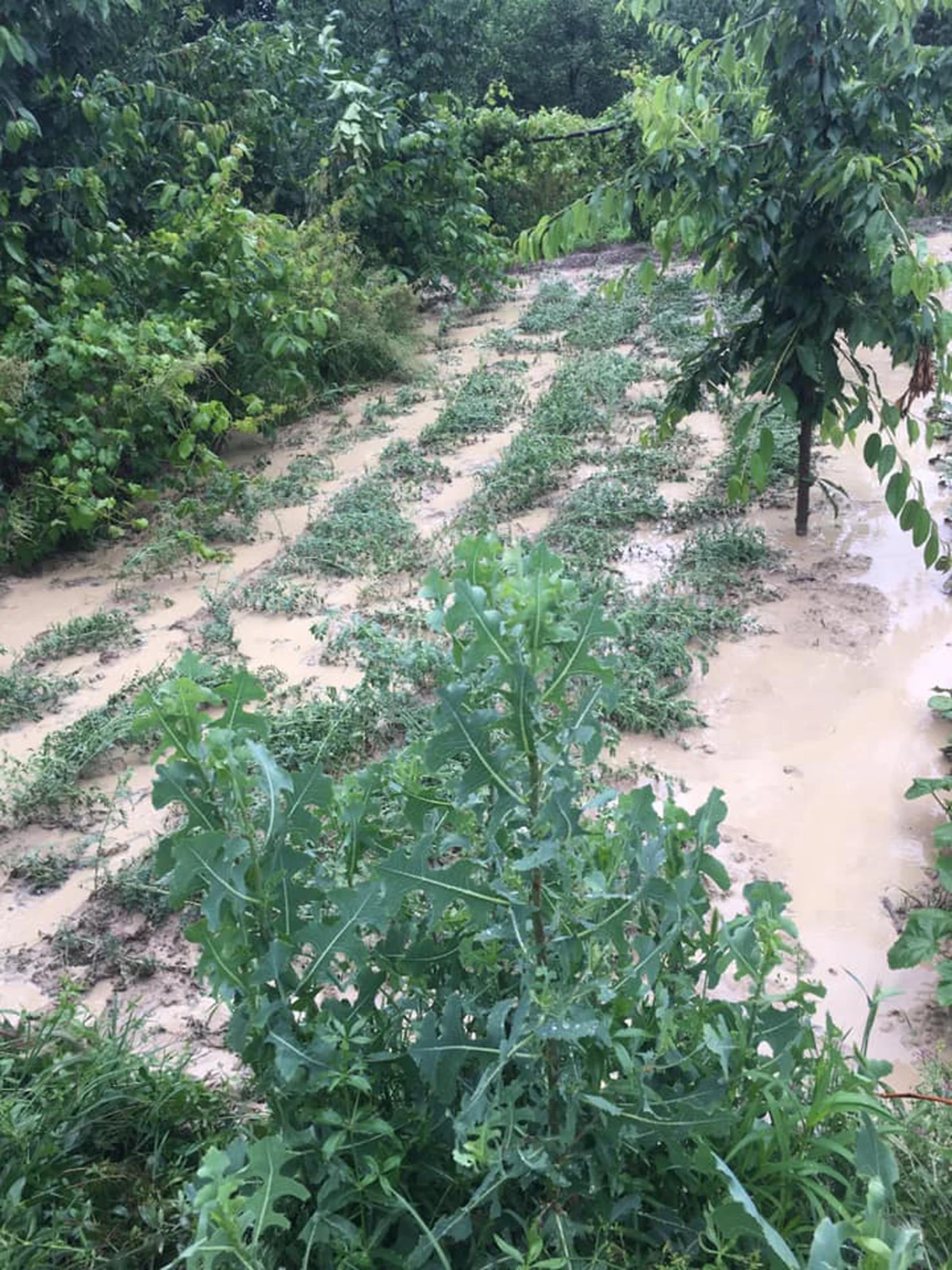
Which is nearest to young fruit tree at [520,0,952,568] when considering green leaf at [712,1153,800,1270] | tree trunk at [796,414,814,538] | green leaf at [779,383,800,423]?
green leaf at [779,383,800,423]

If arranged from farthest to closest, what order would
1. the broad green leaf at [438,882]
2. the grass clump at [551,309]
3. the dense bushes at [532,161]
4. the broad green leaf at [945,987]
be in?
the dense bushes at [532,161] < the grass clump at [551,309] < the broad green leaf at [945,987] < the broad green leaf at [438,882]

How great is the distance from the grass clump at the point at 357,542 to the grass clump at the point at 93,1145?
8.60 ft

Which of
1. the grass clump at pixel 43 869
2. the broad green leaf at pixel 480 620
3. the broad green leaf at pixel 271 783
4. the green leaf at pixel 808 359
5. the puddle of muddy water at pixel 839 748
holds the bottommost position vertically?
the puddle of muddy water at pixel 839 748

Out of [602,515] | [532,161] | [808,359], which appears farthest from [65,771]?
[532,161]

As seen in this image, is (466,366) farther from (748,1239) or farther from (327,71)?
(748,1239)

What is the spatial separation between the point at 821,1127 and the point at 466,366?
630cm

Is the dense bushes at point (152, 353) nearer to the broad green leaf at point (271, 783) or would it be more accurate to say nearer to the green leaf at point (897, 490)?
the green leaf at point (897, 490)

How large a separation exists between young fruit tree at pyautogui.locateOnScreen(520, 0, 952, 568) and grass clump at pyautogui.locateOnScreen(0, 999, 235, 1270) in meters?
2.78

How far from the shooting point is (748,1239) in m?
1.43

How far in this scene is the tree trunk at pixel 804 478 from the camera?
418cm

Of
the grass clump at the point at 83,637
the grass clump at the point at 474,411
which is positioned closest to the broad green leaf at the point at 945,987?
the grass clump at the point at 83,637

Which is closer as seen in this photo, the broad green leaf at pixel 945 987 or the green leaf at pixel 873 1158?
the green leaf at pixel 873 1158

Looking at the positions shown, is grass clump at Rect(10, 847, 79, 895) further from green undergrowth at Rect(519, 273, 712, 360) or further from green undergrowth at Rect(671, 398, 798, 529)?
green undergrowth at Rect(519, 273, 712, 360)

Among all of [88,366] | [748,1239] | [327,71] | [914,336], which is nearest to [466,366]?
[327,71]
